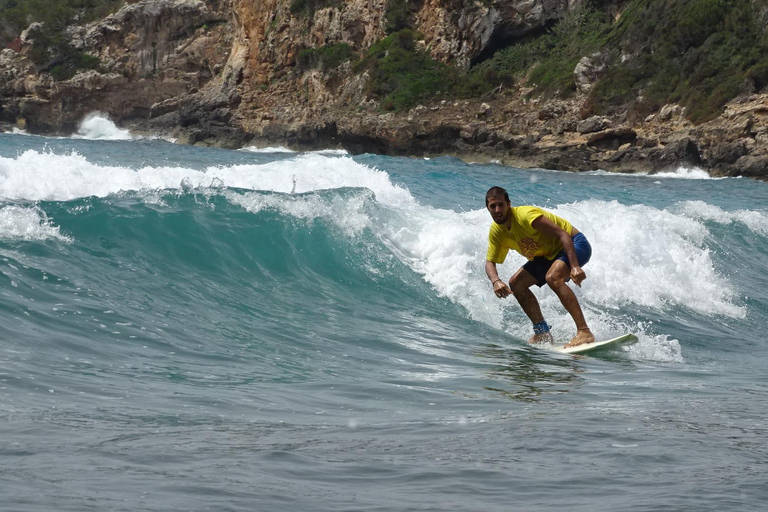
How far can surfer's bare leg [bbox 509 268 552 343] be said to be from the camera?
23.6ft

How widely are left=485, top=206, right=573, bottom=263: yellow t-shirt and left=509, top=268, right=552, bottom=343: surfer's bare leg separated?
0.58 ft

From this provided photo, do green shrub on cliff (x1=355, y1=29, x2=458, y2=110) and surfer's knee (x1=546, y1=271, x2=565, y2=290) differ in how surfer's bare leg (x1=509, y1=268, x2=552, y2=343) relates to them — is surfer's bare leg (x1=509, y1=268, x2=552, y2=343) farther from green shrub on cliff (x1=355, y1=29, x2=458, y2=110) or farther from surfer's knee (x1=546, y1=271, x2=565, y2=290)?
green shrub on cliff (x1=355, y1=29, x2=458, y2=110)

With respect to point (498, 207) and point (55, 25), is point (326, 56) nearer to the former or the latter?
point (55, 25)

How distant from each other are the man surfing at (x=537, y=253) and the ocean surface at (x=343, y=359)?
399 millimetres

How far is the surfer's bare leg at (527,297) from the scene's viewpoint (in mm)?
7207

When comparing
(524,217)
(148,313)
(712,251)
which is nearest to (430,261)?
(524,217)

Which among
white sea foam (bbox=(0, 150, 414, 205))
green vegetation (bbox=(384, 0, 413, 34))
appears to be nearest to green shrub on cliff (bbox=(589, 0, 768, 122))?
green vegetation (bbox=(384, 0, 413, 34))

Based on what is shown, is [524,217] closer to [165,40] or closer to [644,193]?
[644,193]

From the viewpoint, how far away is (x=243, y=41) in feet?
180

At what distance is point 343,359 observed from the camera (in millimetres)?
6156

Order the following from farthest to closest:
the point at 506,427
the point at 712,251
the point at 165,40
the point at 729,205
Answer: the point at 165,40 → the point at 729,205 → the point at 712,251 → the point at 506,427

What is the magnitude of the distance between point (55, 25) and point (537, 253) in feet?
208

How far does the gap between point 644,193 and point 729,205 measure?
3.26 meters

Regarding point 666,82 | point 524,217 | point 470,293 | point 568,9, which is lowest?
point 470,293
